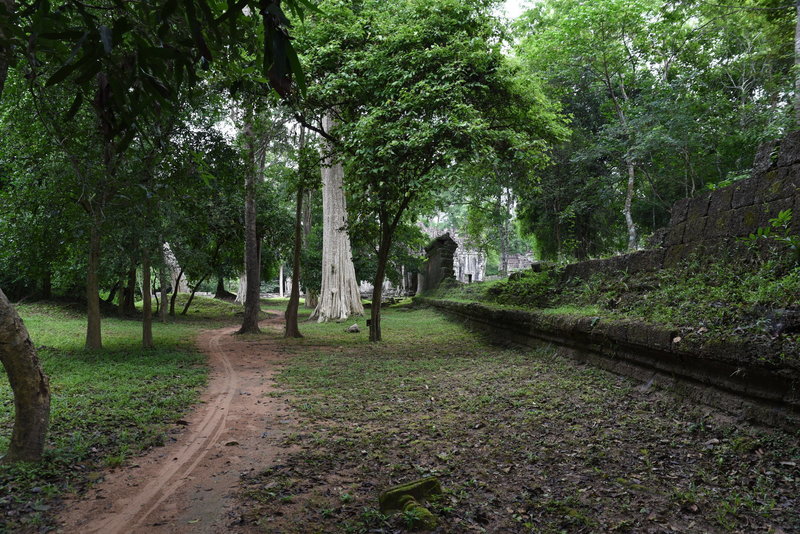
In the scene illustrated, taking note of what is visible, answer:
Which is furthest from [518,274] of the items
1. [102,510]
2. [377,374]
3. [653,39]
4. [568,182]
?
[102,510]

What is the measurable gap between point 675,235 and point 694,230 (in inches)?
13.6

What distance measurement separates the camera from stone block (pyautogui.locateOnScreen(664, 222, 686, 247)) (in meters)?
5.58

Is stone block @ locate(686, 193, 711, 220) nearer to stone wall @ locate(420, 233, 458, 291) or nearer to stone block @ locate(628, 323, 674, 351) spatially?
stone block @ locate(628, 323, 674, 351)

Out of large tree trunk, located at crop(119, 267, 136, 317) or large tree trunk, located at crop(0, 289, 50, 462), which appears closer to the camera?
large tree trunk, located at crop(0, 289, 50, 462)

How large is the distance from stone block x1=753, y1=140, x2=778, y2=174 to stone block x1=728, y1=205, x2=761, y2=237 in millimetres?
387

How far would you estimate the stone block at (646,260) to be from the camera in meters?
5.89

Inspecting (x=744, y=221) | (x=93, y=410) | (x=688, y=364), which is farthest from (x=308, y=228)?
(x=688, y=364)

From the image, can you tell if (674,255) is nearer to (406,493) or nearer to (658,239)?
(658,239)

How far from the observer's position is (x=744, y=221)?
4570 millimetres

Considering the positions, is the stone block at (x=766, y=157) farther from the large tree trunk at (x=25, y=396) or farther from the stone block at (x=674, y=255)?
the large tree trunk at (x=25, y=396)

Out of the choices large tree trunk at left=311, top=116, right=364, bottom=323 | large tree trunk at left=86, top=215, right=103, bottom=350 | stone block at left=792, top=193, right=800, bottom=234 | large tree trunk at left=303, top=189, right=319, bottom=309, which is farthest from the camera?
large tree trunk at left=303, top=189, right=319, bottom=309

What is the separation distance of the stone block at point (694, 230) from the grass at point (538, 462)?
1.89 metres

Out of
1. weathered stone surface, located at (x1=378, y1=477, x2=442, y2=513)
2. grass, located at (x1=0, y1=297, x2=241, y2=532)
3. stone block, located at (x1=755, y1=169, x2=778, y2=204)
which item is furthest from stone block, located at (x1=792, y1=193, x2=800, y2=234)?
grass, located at (x1=0, y1=297, x2=241, y2=532)

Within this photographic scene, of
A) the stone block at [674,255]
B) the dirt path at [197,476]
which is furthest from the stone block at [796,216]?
the dirt path at [197,476]
